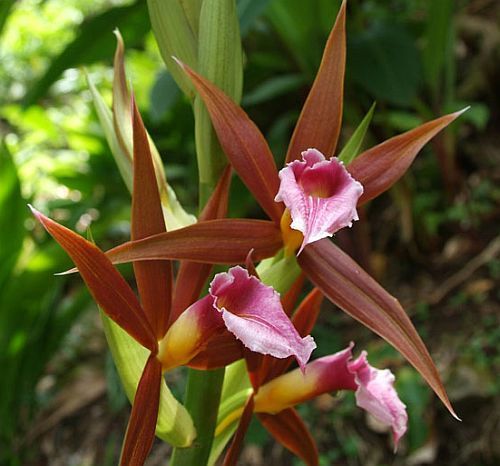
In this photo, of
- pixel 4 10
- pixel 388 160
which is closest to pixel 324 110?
pixel 388 160

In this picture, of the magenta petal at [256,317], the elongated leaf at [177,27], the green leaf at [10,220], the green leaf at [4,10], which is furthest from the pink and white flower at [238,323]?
the green leaf at [10,220]

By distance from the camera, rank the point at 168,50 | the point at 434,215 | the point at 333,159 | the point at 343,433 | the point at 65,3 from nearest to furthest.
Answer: the point at 333,159 → the point at 168,50 → the point at 343,433 → the point at 434,215 → the point at 65,3

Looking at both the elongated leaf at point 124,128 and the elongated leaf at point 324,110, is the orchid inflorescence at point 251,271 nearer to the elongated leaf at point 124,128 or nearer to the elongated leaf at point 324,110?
the elongated leaf at point 324,110

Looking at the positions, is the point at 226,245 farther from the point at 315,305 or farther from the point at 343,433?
the point at 343,433

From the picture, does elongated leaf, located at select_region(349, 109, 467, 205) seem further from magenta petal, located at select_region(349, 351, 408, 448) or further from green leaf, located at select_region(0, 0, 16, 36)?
green leaf, located at select_region(0, 0, 16, 36)

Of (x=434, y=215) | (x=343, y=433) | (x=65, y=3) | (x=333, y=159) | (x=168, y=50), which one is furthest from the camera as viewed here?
(x=65, y=3)

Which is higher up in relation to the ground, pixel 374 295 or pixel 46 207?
pixel 374 295

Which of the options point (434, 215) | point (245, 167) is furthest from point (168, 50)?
point (434, 215)
